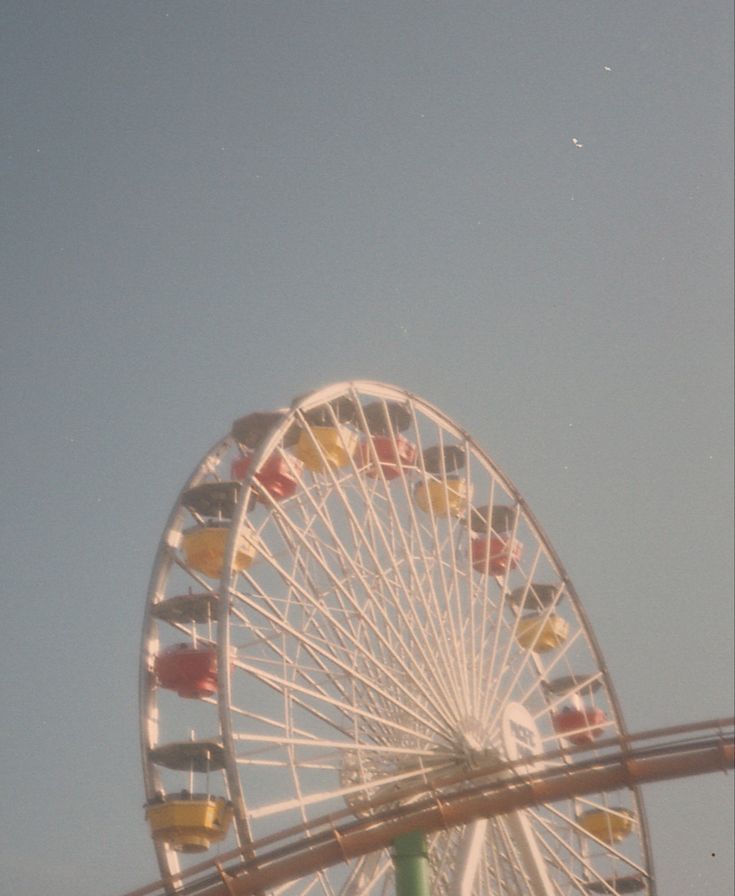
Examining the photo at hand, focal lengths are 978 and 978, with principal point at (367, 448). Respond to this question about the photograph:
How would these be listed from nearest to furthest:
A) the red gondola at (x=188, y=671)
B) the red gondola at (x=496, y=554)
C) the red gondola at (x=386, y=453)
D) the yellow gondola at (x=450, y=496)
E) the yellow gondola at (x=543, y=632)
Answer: the red gondola at (x=188, y=671) → the red gondola at (x=386, y=453) → the yellow gondola at (x=450, y=496) → the yellow gondola at (x=543, y=632) → the red gondola at (x=496, y=554)

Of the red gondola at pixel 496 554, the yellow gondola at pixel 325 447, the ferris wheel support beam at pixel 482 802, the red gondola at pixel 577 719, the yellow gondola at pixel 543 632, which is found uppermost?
the yellow gondola at pixel 325 447

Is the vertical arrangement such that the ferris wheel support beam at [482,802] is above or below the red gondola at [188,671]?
below

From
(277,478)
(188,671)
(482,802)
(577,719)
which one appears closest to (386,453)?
(277,478)

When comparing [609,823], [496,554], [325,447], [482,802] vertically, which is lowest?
[609,823]

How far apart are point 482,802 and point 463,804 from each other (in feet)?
0.65

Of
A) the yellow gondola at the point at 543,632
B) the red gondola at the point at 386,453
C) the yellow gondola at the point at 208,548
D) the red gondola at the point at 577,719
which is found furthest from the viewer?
the yellow gondola at the point at 543,632

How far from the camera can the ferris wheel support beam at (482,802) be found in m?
9.29

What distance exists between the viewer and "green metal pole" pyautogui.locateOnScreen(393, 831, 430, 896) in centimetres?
946

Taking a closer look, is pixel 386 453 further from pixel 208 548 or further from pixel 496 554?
pixel 208 548

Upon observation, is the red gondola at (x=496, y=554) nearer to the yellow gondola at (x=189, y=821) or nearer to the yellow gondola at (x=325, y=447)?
the yellow gondola at (x=325, y=447)

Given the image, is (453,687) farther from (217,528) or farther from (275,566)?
(217,528)

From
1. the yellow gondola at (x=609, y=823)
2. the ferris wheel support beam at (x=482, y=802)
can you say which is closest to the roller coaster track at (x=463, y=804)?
the ferris wheel support beam at (x=482, y=802)

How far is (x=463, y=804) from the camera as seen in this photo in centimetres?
961

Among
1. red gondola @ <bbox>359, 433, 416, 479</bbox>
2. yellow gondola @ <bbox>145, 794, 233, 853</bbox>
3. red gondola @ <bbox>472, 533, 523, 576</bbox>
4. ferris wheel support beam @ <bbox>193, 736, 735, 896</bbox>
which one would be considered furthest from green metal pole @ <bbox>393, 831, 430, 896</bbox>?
red gondola @ <bbox>472, 533, 523, 576</bbox>
